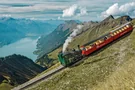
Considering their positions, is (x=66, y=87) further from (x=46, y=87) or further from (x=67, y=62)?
(x=67, y=62)

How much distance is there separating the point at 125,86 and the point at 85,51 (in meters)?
49.3

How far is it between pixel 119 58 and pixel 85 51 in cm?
1600

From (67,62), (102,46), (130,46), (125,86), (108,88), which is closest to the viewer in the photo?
(125,86)

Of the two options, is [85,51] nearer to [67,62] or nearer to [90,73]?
[67,62]

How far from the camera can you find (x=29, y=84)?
165 ft

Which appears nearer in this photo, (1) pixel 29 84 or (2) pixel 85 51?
(1) pixel 29 84

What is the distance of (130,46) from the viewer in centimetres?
4972

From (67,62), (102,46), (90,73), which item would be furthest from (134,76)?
(102,46)

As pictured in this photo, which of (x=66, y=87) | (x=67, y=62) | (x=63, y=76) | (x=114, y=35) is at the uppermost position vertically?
(x=114, y=35)

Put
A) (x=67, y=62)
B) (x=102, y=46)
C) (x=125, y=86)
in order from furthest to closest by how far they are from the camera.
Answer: (x=102, y=46)
(x=67, y=62)
(x=125, y=86)

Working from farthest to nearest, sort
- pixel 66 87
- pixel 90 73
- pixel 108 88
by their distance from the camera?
pixel 90 73, pixel 66 87, pixel 108 88

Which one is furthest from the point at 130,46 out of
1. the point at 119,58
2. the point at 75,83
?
the point at 75,83

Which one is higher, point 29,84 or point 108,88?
point 29,84

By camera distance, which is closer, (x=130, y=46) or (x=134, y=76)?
(x=134, y=76)
